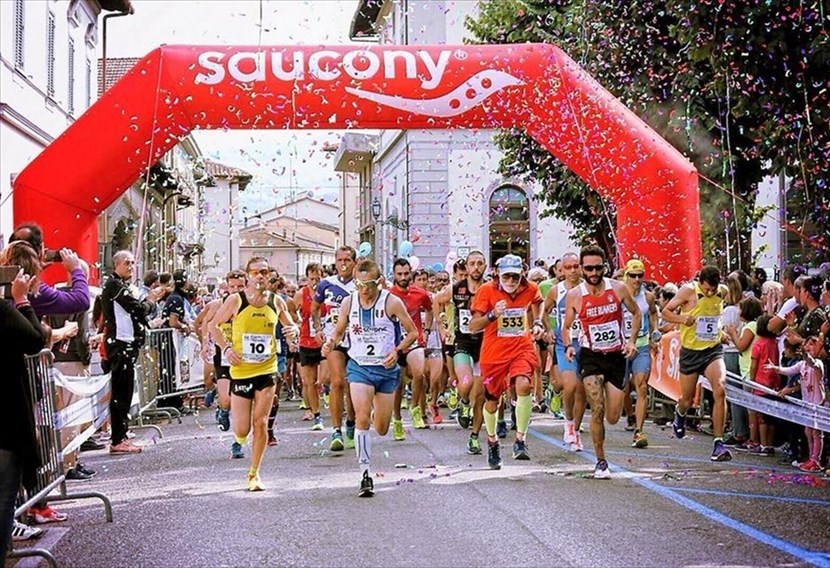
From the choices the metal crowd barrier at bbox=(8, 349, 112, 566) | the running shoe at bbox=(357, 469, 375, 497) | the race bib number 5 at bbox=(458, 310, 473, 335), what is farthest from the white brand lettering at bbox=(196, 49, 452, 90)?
the metal crowd barrier at bbox=(8, 349, 112, 566)

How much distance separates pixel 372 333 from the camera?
9.92 metres

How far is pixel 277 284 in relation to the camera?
16.7 m

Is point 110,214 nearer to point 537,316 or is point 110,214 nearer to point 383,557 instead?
point 537,316

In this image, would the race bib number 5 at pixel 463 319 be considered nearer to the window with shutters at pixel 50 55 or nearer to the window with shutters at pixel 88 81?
the window with shutters at pixel 50 55

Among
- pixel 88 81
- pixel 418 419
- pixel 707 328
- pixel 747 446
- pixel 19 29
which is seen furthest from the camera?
pixel 88 81

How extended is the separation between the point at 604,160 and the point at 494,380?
133 inches

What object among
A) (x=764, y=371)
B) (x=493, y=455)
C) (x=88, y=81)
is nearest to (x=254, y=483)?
(x=493, y=455)

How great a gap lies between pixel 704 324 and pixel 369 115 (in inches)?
173

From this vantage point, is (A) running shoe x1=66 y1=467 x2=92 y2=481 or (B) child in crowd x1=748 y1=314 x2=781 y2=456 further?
(B) child in crowd x1=748 y1=314 x2=781 y2=456

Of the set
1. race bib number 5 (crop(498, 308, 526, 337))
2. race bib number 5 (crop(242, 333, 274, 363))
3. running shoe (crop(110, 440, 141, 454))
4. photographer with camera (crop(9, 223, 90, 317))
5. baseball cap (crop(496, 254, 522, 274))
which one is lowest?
running shoe (crop(110, 440, 141, 454))

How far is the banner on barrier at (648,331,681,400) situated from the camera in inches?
568

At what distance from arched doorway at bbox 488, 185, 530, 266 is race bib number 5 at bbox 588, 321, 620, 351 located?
79.5 feet

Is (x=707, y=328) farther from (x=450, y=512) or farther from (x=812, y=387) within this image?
(x=450, y=512)

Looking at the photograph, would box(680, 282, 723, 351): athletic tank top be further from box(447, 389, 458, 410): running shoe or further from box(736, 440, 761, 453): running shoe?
box(447, 389, 458, 410): running shoe
